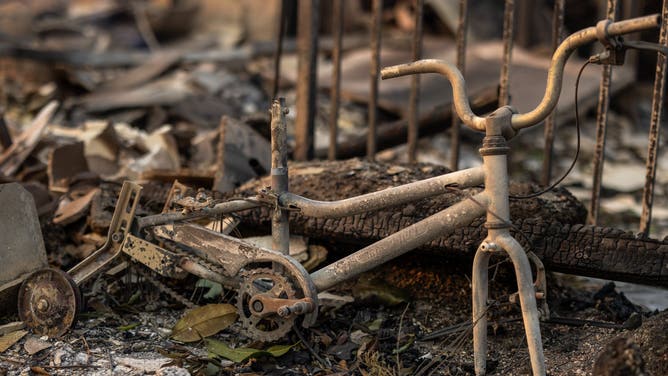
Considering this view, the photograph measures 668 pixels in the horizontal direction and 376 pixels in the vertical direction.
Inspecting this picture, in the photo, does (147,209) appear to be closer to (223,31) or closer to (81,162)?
(81,162)

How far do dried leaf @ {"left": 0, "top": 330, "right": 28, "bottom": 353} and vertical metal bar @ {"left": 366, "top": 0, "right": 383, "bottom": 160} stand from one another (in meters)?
2.23

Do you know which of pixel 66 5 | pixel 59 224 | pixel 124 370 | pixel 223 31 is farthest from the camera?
pixel 66 5

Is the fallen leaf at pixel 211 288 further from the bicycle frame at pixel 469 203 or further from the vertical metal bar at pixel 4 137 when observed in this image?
the vertical metal bar at pixel 4 137

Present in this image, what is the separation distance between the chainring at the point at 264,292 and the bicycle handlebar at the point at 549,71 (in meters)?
0.85

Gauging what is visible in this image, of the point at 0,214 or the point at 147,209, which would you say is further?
the point at 147,209

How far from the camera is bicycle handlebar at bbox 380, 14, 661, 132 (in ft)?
8.26

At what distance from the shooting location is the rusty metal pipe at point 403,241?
9.70ft

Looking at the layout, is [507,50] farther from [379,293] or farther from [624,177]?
[624,177]

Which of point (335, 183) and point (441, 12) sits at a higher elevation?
point (441, 12)

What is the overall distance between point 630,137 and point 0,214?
5833 mm

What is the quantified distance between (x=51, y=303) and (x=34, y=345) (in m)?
0.18

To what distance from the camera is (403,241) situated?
3076 millimetres

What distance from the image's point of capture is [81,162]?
489 centimetres

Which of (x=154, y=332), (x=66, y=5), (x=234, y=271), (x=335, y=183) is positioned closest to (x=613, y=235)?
(x=335, y=183)
